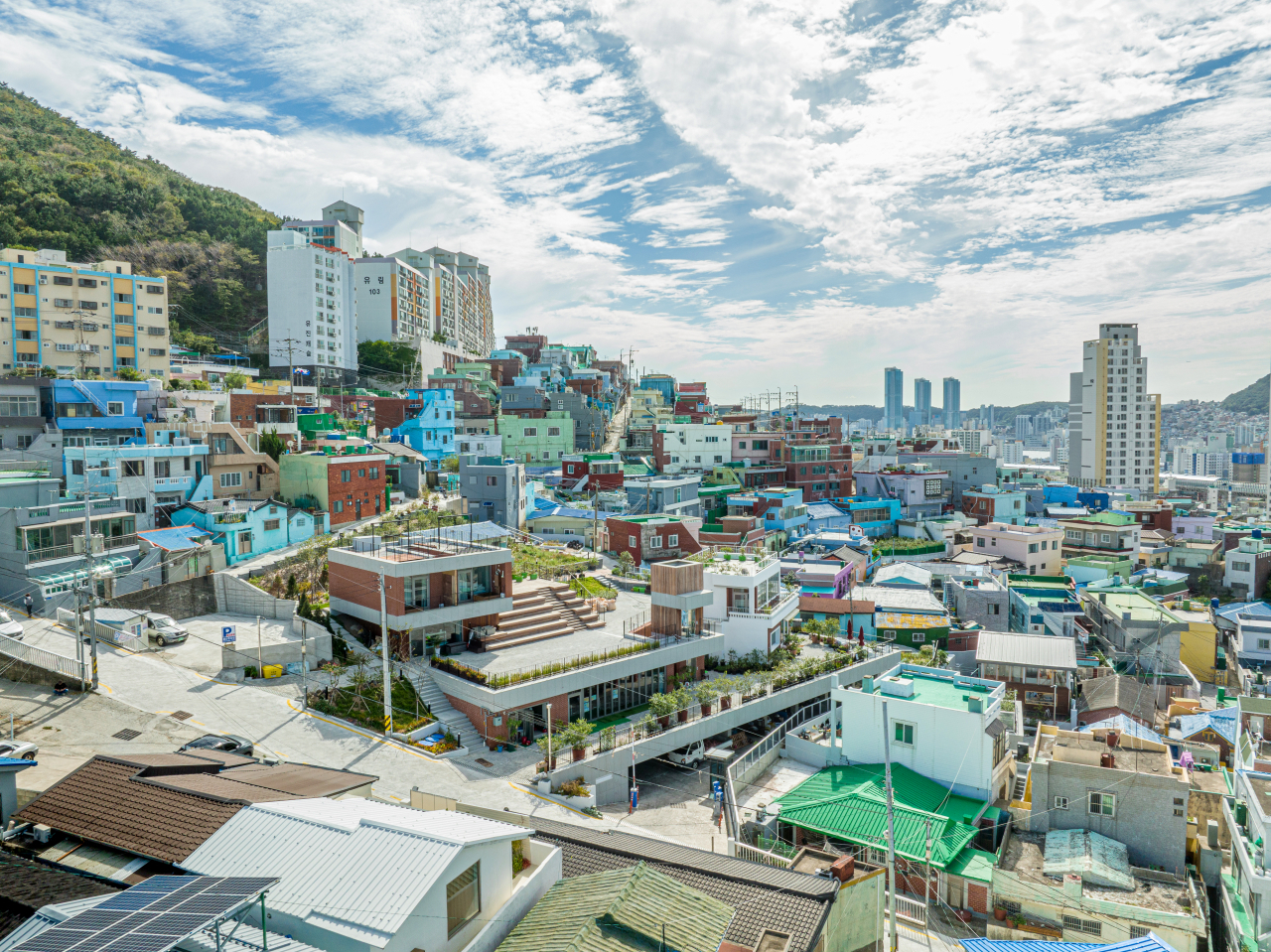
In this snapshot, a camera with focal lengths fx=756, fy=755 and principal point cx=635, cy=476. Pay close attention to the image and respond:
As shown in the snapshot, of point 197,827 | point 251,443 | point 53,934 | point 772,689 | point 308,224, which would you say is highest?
point 308,224

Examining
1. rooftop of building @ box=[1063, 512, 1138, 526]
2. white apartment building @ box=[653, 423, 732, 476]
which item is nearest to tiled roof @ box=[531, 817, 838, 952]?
white apartment building @ box=[653, 423, 732, 476]

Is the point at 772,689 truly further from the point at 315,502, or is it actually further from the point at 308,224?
the point at 308,224

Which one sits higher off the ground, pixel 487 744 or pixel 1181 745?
pixel 487 744

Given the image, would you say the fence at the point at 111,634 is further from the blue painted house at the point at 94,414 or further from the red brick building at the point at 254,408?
the red brick building at the point at 254,408

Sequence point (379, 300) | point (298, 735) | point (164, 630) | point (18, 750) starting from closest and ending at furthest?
1. point (18, 750)
2. point (298, 735)
3. point (164, 630)
4. point (379, 300)

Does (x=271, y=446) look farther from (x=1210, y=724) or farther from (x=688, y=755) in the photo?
(x=1210, y=724)

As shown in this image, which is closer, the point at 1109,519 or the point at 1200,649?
the point at 1200,649


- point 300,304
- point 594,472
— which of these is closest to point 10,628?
point 594,472

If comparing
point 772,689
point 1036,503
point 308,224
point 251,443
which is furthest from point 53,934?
point 308,224
